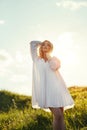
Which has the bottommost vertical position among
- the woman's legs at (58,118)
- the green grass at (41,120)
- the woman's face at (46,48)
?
the woman's legs at (58,118)

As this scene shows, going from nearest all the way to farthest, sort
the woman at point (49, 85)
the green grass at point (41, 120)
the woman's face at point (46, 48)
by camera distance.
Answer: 1. the woman at point (49, 85)
2. the woman's face at point (46, 48)
3. the green grass at point (41, 120)

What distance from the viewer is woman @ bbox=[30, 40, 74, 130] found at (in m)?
9.61

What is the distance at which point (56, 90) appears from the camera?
9703 mm

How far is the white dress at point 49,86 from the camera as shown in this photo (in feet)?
31.7

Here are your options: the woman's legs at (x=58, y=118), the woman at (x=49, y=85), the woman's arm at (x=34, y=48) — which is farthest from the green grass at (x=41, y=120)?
the woman's arm at (x=34, y=48)

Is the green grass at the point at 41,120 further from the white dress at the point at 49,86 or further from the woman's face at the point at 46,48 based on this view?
the woman's face at the point at 46,48

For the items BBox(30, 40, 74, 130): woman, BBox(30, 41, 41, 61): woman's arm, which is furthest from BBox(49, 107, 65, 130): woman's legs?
BBox(30, 41, 41, 61): woman's arm

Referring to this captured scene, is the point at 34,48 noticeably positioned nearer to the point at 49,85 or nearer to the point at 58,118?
the point at 49,85

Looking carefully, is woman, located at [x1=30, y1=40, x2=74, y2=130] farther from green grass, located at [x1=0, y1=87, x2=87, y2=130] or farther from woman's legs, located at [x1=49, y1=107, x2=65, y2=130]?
green grass, located at [x1=0, y1=87, x2=87, y2=130]

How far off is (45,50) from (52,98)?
43.6 inches

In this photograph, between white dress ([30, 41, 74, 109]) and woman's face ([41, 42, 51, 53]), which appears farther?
woman's face ([41, 42, 51, 53])

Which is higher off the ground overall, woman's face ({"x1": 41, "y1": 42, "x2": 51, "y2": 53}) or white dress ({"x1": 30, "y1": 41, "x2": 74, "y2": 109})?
woman's face ({"x1": 41, "y1": 42, "x2": 51, "y2": 53})

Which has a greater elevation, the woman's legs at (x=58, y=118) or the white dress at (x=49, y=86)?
the white dress at (x=49, y=86)

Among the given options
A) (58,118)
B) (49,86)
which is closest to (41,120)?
(49,86)
